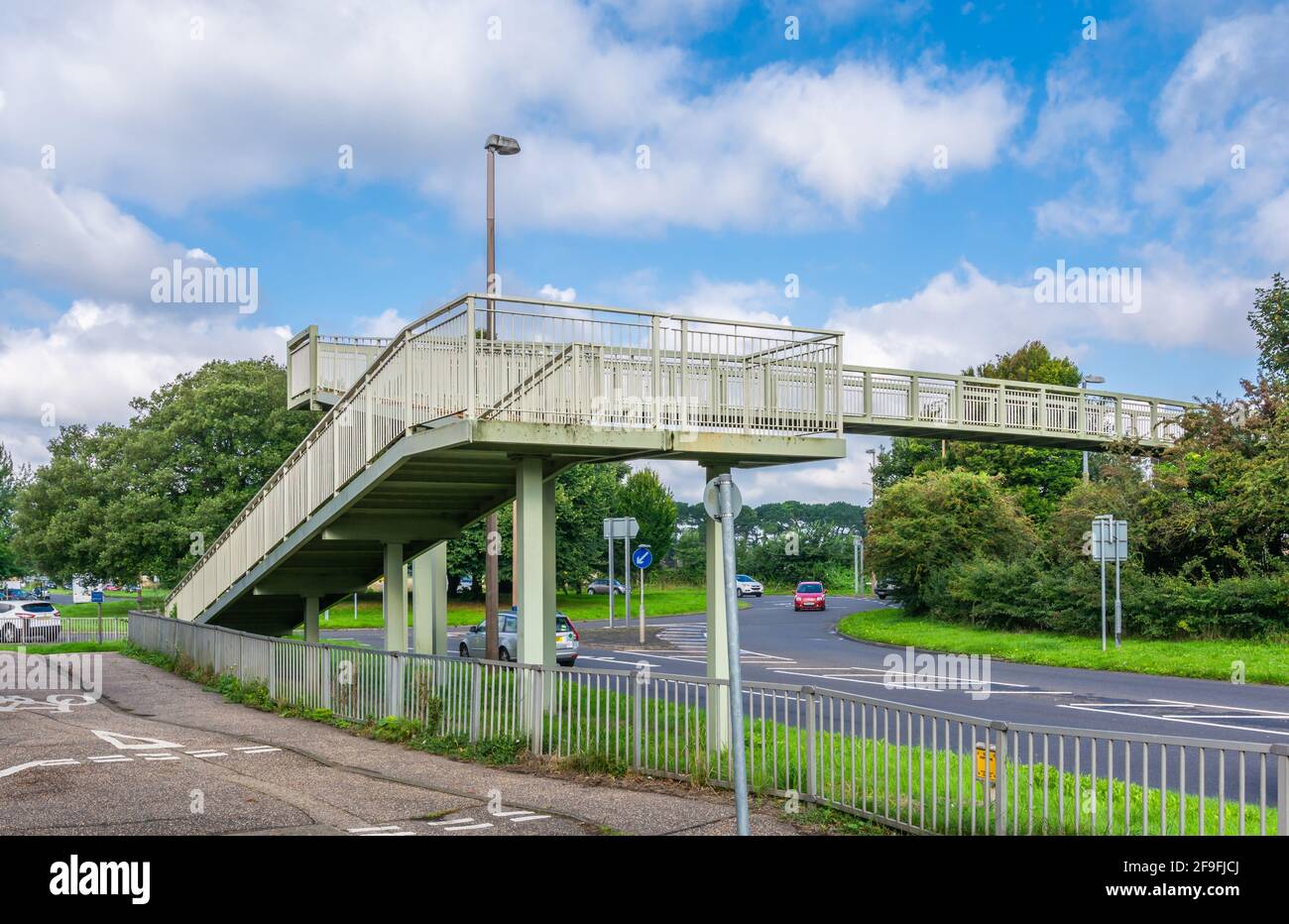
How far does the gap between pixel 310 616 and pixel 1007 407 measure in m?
17.6

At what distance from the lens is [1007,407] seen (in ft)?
94.8

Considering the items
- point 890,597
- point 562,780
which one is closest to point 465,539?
point 890,597

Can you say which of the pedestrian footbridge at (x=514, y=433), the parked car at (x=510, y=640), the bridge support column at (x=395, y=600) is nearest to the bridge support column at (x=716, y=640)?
the pedestrian footbridge at (x=514, y=433)

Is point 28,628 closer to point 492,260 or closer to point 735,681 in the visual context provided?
point 492,260

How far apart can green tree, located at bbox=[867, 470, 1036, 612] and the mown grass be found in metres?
2.80

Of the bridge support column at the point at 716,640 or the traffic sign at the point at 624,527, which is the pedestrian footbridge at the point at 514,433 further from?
the traffic sign at the point at 624,527

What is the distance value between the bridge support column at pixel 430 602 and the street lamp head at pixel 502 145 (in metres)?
8.75

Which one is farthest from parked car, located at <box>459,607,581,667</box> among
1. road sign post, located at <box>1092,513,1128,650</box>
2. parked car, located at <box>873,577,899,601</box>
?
parked car, located at <box>873,577,899,601</box>

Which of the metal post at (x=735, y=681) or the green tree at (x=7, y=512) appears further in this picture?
the green tree at (x=7, y=512)

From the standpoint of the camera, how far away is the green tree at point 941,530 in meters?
37.0
